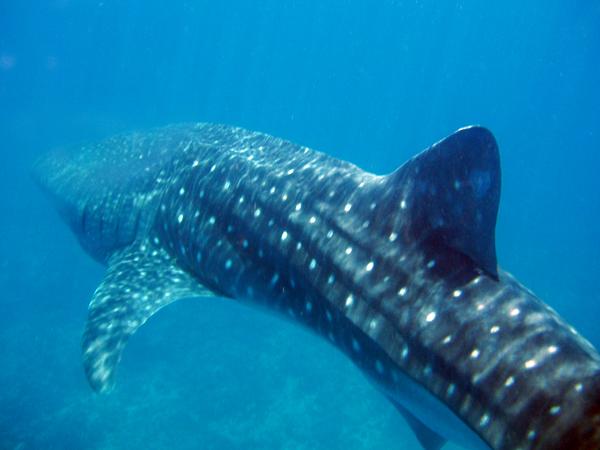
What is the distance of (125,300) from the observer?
17.9 feet

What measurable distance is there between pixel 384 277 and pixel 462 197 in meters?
A: 0.82

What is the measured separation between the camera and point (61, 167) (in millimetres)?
9945

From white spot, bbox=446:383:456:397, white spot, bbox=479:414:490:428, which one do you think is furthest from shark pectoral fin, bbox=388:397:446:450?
white spot, bbox=479:414:490:428

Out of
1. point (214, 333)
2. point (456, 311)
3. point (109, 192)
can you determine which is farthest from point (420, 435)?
point (214, 333)

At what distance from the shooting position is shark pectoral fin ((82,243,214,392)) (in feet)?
16.0

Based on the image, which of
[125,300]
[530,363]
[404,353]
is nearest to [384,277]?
[404,353]

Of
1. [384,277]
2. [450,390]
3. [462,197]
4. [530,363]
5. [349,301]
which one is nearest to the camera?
[530,363]

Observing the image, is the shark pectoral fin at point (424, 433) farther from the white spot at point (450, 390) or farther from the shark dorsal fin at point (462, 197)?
the shark dorsal fin at point (462, 197)

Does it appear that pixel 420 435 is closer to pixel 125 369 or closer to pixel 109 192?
pixel 109 192

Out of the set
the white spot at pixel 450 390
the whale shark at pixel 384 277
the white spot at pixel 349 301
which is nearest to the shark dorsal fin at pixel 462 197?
the whale shark at pixel 384 277

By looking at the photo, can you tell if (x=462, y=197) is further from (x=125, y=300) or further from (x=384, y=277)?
(x=125, y=300)

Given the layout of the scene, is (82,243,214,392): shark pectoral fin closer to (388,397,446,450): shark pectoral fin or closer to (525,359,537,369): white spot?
(388,397,446,450): shark pectoral fin

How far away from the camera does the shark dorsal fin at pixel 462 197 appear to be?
325cm

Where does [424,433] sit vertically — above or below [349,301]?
below
